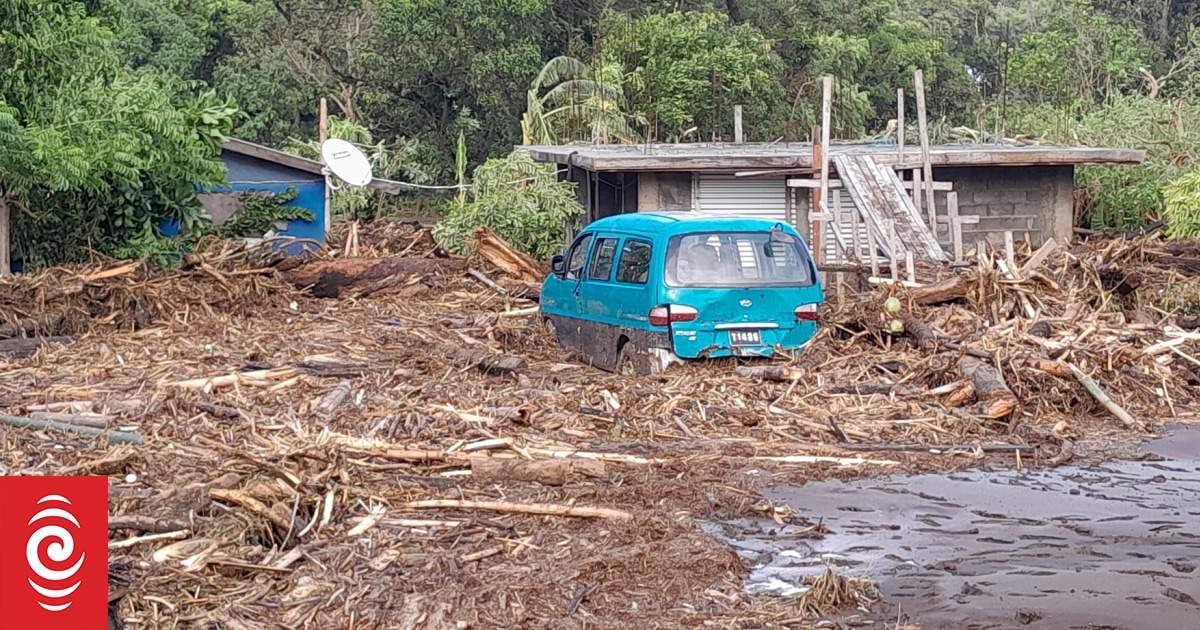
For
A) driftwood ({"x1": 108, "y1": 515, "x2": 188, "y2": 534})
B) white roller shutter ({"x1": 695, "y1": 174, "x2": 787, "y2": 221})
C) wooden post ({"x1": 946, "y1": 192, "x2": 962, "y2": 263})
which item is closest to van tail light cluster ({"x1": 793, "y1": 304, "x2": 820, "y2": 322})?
wooden post ({"x1": 946, "y1": 192, "x2": 962, "y2": 263})

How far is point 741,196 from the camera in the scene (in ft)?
81.0

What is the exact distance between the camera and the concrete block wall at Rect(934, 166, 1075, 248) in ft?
81.0

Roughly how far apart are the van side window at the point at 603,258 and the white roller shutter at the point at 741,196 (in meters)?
9.18

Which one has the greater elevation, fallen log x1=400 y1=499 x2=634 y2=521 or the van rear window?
the van rear window

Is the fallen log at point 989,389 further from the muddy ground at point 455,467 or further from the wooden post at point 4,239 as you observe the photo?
the wooden post at point 4,239

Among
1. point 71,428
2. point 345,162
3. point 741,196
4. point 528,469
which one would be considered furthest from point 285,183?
point 528,469

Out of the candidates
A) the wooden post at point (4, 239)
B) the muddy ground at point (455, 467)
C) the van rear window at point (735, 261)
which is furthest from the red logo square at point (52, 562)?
the wooden post at point (4, 239)

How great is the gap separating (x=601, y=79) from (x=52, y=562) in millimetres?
27354

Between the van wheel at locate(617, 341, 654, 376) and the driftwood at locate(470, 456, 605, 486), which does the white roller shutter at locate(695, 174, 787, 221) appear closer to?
the van wheel at locate(617, 341, 654, 376)

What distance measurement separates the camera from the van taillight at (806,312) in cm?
1405

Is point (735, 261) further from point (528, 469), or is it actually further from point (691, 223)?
point (528, 469)

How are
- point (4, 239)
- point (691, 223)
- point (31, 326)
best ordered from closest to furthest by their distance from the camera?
1. point (691, 223)
2. point (31, 326)
3. point (4, 239)

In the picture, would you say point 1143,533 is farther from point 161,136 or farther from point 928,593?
point 161,136

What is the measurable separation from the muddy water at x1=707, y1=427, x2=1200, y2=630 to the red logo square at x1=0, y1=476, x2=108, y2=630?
318 cm
